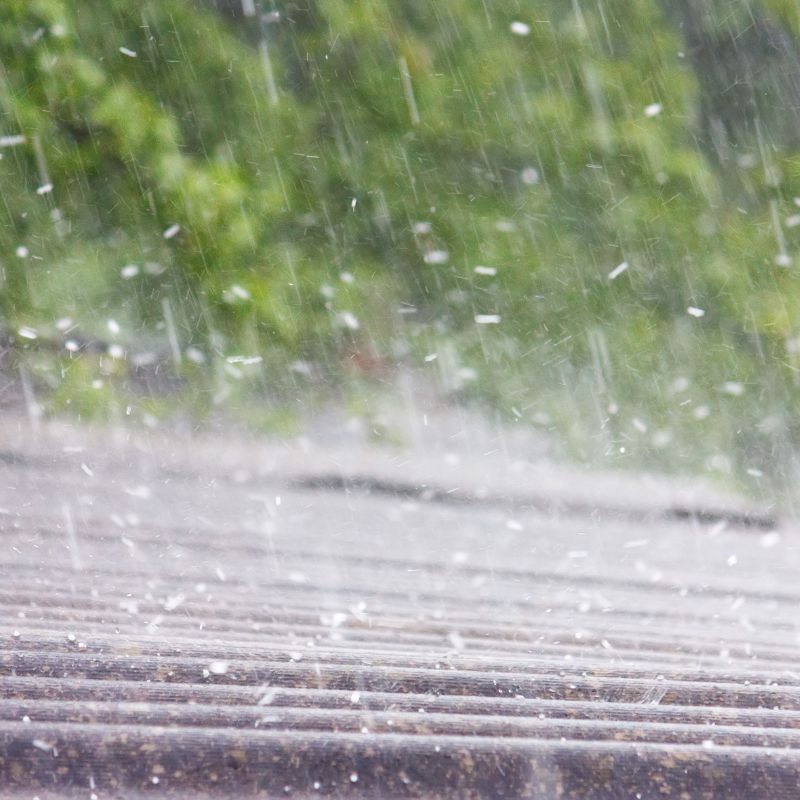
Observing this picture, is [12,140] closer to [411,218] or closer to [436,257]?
[411,218]

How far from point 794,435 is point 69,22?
468 centimetres

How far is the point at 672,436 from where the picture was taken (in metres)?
5.30

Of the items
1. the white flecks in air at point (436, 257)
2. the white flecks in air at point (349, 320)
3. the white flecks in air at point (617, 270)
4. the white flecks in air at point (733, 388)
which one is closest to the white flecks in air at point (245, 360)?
the white flecks in air at point (349, 320)

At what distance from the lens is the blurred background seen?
13.3ft

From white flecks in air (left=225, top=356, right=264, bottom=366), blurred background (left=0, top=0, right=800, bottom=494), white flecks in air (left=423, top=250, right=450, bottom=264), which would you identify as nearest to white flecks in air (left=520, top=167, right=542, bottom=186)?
blurred background (left=0, top=0, right=800, bottom=494)

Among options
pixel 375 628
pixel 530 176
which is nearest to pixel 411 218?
pixel 530 176

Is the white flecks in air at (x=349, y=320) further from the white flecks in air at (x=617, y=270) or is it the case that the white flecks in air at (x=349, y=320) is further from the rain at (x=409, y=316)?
the white flecks in air at (x=617, y=270)

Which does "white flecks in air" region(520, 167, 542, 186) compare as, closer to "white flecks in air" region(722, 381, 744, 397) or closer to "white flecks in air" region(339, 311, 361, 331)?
"white flecks in air" region(339, 311, 361, 331)

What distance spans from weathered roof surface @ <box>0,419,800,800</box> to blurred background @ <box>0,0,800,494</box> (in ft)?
1.89

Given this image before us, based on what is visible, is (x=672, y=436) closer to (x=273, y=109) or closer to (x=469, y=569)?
(x=469, y=569)

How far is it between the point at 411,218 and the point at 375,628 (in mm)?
3047

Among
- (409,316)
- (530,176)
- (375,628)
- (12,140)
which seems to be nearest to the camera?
(375,628)

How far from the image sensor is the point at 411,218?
4617mm

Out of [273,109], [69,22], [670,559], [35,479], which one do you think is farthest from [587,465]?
[69,22]
